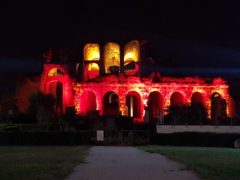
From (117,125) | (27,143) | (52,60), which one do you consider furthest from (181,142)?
(52,60)

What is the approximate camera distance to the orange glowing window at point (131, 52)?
73938 mm

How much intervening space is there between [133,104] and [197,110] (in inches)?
626

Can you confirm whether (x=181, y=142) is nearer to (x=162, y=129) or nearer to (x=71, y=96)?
(x=162, y=129)

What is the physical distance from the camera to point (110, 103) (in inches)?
2837

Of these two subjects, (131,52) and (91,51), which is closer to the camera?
(131,52)

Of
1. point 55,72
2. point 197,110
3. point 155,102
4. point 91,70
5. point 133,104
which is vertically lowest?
point 197,110

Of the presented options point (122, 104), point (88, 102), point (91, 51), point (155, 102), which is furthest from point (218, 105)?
point (91, 51)

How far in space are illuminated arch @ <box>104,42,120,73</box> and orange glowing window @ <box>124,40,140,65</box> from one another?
1280mm

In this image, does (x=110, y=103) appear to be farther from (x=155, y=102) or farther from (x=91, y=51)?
Result: (x=91, y=51)

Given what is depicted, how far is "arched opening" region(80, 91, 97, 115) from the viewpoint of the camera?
68856mm

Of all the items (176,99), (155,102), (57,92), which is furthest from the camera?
(176,99)

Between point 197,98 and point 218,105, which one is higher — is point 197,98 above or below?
above

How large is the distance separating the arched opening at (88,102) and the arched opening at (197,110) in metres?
14.6

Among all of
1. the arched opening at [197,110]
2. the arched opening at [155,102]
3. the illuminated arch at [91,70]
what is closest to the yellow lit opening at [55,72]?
the illuminated arch at [91,70]
